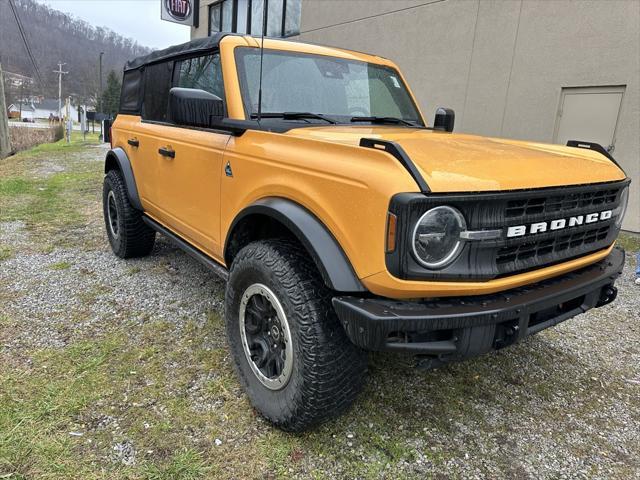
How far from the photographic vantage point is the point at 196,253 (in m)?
3.40

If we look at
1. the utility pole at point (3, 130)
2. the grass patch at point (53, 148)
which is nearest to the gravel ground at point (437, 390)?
the utility pole at point (3, 130)

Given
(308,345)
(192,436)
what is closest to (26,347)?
(192,436)

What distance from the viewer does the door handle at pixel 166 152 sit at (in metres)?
3.48

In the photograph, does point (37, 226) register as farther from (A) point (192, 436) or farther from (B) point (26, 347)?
(A) point (192, 436)

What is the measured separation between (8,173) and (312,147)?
1146 centimetres

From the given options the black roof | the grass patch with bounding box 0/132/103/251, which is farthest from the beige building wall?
the grass patch with bounding box 0/132/103/251

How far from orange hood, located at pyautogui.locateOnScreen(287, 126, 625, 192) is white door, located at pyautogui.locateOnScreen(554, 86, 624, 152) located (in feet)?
16.2

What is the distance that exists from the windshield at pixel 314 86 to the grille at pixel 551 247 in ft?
4.78

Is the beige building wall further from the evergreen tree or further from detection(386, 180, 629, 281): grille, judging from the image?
the evergreen tree

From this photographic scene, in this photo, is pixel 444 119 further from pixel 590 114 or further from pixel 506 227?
pixel 590 114

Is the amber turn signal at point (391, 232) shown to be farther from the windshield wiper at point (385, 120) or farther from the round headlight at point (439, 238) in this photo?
the windshield wiper at point (385, 120)

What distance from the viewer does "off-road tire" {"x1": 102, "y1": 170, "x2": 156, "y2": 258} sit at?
4.50 m

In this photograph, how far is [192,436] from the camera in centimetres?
232

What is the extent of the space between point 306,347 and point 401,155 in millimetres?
913
